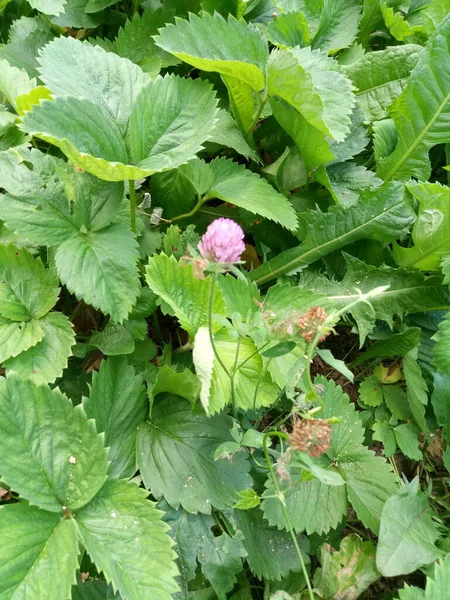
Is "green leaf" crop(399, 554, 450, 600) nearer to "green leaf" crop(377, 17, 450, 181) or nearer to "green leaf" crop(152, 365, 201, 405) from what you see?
"green leaf" crop(152, 365, 201, 405)

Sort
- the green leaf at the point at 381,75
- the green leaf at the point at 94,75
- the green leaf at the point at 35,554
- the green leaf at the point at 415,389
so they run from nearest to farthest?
the green leaf at the point at 35,554 < the green leaf at the point at 94,75 < the green leaf at the point at 415,389 < the green leaf at the point at 381,75

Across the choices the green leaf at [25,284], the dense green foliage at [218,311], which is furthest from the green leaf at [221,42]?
the green leaf at [25,284]

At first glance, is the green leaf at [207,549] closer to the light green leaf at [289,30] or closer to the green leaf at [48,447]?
the green leaf at [48,447]

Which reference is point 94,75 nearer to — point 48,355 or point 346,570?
point 48,355

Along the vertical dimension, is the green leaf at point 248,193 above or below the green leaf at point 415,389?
above

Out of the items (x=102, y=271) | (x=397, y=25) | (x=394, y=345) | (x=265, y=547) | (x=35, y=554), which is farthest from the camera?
(x=397, y=25)

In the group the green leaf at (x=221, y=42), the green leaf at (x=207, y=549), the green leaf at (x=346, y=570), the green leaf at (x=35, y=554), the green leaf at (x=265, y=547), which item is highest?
the green leaf at (x=221, y=42)

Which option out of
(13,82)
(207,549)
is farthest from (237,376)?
(13,82)
